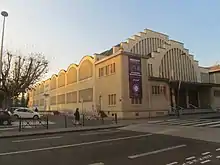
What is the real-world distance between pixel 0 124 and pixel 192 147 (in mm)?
20115

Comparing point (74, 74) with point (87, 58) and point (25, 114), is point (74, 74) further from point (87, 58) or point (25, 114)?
point (25, 114)

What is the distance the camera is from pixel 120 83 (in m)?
33.6

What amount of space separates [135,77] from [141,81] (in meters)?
1.26

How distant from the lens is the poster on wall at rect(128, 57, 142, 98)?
34.3 m

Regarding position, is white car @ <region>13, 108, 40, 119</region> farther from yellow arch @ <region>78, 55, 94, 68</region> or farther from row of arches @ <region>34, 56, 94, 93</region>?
yellow arch @ <region>78, 55, 94, 68</region>

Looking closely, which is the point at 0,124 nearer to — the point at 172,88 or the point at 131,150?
the point at 131,150

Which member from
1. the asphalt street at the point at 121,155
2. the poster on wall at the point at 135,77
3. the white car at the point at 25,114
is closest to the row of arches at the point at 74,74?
the poster on wall at the point at 135,77

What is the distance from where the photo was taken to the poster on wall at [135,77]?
112ft

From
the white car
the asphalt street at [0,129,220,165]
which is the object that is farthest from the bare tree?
the asphalt street at [0,129,220,165]

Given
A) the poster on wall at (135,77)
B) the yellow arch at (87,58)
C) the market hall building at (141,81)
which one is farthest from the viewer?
the yellow arch at (87,58)

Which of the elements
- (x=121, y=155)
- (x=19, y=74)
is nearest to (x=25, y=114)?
(x=19, y=74)

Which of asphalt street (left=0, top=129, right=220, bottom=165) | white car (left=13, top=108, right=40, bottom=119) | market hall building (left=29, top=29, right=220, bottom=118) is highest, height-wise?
market hall building (left=29, top=29, right=220, bottom=118)

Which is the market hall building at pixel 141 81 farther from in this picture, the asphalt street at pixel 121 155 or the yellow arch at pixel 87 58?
the asphalt street at pixel 121 155

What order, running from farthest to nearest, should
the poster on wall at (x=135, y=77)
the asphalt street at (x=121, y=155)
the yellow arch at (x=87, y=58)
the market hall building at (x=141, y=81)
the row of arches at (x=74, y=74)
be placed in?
the row of arches at (x=74, y=74) < the yellow arch at (x=87, y=58) < the market hall building at (x=141, y=81) < the poster on wall at (x=135, y=77) < the asphalt street at (x=121, y=155)
